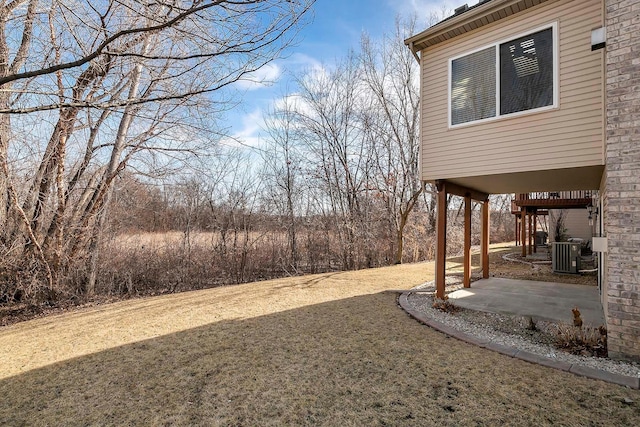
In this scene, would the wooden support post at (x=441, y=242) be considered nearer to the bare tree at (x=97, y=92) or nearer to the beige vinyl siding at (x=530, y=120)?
the beige vinyl siding at (x=530, y=120)

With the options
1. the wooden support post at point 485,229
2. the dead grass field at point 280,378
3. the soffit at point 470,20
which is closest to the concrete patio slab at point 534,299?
the wooden support post at point 485,229

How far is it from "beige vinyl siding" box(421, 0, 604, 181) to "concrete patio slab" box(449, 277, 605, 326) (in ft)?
6.97

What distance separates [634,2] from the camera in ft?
10.6

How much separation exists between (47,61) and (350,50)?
37.1 feet

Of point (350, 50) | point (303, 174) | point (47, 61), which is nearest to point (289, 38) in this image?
point (47, 61)

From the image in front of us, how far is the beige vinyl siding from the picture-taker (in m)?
4.06

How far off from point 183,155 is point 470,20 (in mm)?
6657

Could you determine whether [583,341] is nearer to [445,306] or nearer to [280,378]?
[445,306]

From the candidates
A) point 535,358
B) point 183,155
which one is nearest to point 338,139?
point 183,155

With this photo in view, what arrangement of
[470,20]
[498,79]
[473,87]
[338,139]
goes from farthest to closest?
[338,139]
[473,87]
[470,20]
[498,79]

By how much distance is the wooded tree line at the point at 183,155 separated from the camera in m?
3.70

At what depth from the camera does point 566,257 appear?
8.51 meters

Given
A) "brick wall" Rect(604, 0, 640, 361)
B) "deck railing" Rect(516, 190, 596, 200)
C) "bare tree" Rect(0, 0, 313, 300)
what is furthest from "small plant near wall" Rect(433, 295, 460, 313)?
"deck railing" Rect(516, 190, 596, 200)

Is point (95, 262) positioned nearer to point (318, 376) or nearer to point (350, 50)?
point (318, 376)
